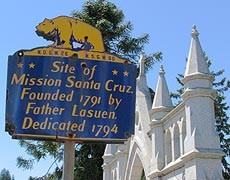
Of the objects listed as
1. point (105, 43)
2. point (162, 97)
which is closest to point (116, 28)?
point (105, 43)

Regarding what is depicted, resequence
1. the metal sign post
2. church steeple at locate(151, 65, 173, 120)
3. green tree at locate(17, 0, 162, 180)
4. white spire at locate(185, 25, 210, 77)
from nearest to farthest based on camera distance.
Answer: the metal sign post → white spire at locate(185, 25, 210, 77) → church steeple at locate(151, 65, 173, 120) → green tree at locate(17, 0, 162, 180)

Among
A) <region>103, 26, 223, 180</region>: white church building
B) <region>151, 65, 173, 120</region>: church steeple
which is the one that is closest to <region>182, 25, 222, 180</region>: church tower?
<region>103, 26, 223, 180</region>: white church building

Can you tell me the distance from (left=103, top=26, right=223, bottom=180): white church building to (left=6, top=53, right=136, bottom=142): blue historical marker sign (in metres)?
2.90

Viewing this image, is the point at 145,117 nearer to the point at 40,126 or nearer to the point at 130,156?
the point at 130,156

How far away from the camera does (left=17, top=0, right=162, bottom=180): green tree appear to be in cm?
2667

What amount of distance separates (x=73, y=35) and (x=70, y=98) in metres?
1.35

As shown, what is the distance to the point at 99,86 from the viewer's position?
→ 29.3 ft

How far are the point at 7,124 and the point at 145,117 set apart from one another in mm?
8432

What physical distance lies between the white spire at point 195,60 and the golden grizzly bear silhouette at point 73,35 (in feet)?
10.9

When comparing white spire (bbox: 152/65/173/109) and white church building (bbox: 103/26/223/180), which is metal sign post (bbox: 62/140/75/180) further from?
white spire (bbox: 152/65/173/109)

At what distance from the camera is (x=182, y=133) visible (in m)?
12.6

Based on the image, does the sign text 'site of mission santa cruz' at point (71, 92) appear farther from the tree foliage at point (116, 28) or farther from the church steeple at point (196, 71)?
the tree foliage at point (116, 28)

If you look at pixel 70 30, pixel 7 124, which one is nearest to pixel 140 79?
pixel 70 30

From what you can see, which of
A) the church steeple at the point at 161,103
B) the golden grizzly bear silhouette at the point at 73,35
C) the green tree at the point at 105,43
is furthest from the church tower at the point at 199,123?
the green tree at the point at 105,43
